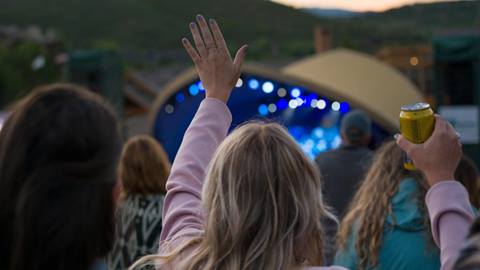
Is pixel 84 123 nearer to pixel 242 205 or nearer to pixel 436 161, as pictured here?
pixel 242 205

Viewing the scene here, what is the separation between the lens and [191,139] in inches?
89.1

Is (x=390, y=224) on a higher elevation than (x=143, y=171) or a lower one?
lower

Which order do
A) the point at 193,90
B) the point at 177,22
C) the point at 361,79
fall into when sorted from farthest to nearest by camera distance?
the point at 177,22 < the point at 361,79 < the point at 193,90

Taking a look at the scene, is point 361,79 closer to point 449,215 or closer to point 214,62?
point 214,62

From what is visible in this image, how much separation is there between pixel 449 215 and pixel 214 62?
0.76 metres

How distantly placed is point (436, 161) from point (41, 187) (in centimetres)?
90

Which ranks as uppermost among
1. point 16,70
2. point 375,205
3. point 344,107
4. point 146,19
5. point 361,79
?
point 146,19

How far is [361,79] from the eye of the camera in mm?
11938

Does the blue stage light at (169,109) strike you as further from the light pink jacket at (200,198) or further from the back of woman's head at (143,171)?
the light pink jacket at (200,198)

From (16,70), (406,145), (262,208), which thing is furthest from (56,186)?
(16,70)

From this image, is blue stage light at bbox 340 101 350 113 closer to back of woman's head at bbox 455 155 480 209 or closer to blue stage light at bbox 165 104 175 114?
blue stage light at bbox 165 104 175 114

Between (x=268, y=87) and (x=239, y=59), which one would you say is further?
(x=268, y=87)

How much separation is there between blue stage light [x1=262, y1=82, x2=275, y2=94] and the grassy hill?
45719 millimetres

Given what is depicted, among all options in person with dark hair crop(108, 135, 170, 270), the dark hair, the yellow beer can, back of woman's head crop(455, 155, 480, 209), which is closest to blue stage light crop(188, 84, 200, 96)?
person with dark hair crop(108, 135, 170, 270)
